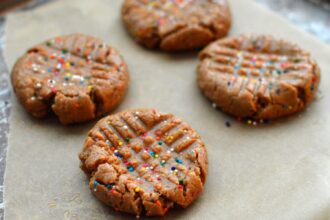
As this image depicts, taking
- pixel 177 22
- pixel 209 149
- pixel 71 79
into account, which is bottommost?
pixel 209 149

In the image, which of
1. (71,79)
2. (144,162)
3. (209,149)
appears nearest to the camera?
(144,162)

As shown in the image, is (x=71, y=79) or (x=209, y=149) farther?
(x=71, y=79)

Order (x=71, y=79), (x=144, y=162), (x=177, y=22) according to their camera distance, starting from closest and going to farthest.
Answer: (x=144, y=162)
(x=71, y=79)
(x=177, y=22)

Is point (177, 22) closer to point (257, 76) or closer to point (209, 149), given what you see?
point (257, 76)

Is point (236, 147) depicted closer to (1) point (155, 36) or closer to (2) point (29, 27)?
(1) point (155, 36)

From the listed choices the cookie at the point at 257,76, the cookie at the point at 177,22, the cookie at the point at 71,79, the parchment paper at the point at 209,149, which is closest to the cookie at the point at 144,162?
the parchment paper at the point at 209,149

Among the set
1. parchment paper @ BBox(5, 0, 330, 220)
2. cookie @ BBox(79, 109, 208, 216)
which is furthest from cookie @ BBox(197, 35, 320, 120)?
cookie @ BBox(79, 109, 208, 216)

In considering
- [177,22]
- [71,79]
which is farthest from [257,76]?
[71,79]

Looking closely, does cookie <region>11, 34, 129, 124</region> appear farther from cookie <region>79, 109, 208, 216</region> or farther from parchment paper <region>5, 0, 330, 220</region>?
cookie <region>79, 109, 208, 216</region>
